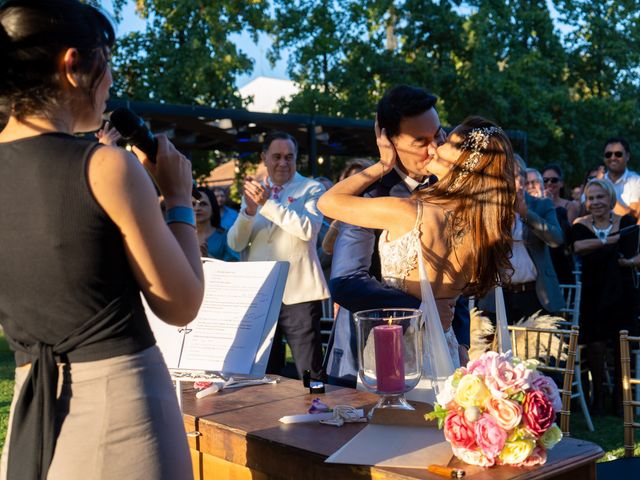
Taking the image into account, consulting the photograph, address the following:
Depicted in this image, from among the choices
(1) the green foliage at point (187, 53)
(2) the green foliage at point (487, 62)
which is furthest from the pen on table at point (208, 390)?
(2) the green foliage at point (487, 62)

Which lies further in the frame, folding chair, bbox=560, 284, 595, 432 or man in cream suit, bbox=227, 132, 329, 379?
folding chair, bbox=560, 284, 595, 432

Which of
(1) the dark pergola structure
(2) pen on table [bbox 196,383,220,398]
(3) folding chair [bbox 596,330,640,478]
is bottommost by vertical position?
(3) folding chair [bbox 596,330,640,478]

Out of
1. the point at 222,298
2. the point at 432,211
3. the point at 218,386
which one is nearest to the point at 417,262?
the point at 432,211

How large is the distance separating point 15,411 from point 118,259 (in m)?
0.36

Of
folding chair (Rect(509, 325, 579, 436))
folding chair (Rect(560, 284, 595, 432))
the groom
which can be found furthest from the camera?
folding chair (Rect(560, 284, 595, 432))

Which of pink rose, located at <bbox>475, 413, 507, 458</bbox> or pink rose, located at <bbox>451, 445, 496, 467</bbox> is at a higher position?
pink rose, located at <bbox>475, 413, 507, 458</bbox>

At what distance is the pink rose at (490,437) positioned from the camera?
5.24 ft

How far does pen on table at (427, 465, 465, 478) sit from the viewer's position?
5.21 ft

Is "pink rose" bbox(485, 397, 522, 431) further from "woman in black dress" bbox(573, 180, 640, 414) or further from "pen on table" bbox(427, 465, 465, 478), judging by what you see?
"woman in black dress" bbox(573, 180, 640, 414)

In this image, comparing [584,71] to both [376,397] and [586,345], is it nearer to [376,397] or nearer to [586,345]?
[586,345]

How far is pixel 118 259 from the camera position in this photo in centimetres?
138

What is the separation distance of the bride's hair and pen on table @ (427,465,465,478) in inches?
33.4

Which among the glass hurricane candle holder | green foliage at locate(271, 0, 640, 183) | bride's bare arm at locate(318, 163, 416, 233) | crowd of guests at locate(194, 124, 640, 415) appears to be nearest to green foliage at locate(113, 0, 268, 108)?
green foliage at locate(271, 0, 640, 183)

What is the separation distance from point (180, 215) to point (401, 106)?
1.33 m
